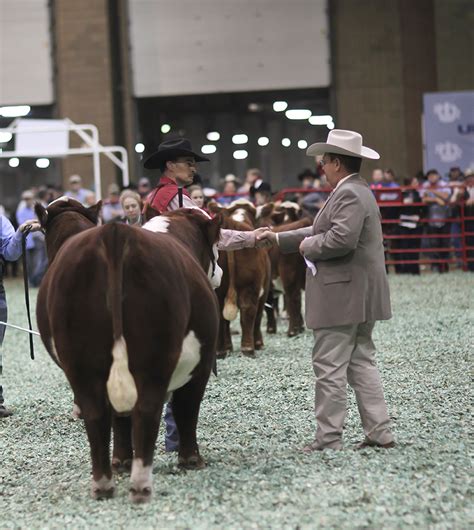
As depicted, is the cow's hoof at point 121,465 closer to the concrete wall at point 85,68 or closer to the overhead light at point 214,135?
the concrete wall at point 85,68

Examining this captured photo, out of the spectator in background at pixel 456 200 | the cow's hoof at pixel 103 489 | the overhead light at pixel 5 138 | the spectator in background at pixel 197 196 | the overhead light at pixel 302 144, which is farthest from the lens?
the overhead light at pixel 302 144

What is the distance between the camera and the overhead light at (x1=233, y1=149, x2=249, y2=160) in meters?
30.8

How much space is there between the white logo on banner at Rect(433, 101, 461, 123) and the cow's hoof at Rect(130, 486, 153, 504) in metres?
18.9

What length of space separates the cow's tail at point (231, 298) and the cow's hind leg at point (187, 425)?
206 inches

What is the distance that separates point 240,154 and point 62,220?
2330cm

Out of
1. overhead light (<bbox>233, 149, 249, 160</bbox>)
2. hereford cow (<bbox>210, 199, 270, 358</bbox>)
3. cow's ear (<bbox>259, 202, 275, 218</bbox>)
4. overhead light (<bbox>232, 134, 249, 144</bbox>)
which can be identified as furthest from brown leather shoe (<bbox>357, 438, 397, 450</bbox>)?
overhead light (<bbox>232, 134, 249, 144</bbox>)

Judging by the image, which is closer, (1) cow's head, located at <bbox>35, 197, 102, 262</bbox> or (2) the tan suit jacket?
(2) the tan suit jacket

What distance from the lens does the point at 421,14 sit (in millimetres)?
28969

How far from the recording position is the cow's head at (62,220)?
7695 millimetres

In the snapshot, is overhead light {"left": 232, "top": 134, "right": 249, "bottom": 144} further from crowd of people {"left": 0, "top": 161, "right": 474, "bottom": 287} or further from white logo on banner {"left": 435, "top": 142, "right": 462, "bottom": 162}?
white logo on banner {"left": 435, "top": 142, "right": 462, "bottom": 162}

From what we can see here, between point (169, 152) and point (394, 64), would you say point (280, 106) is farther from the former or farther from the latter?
point (169, 152)

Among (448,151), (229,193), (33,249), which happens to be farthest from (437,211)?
(33,249)

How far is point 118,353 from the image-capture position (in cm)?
564

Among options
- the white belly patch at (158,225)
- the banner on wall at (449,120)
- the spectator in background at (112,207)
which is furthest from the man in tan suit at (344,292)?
the banner on wall at (449,120)
